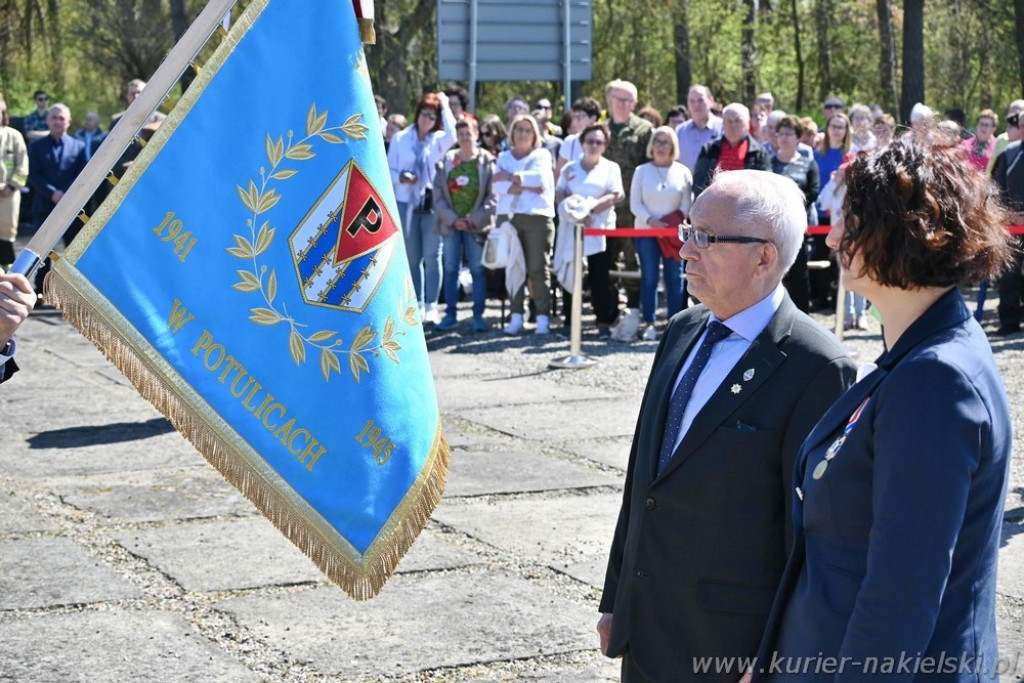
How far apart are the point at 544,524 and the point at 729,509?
11.3ft

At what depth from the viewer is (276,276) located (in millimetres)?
3551

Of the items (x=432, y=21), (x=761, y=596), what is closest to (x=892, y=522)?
(x=761, y=596)

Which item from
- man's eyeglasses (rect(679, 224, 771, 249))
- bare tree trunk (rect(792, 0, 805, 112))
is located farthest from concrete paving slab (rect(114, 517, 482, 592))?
bare tree trunk (rect(792, 0, 805, 112))

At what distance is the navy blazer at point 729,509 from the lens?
301 centimetres

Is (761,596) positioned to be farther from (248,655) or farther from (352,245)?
(248,655)

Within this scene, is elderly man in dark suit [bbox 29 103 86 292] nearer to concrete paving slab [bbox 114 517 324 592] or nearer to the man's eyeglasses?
concrete paving slab [bbox 114 517 324 592]

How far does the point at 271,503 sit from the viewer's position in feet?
11.6

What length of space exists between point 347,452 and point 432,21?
2673cm

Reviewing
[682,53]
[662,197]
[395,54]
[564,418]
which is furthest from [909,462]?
[682,53]

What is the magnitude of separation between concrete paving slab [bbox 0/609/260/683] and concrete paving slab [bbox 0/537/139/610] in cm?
21

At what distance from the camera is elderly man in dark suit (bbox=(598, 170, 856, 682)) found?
119 inches

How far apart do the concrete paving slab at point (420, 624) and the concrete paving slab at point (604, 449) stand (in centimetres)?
224

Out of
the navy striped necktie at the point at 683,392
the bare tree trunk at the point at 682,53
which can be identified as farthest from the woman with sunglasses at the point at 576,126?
the bare tree trunk at the point at 682,53

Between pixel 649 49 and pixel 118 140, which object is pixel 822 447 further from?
pixel 649 49
